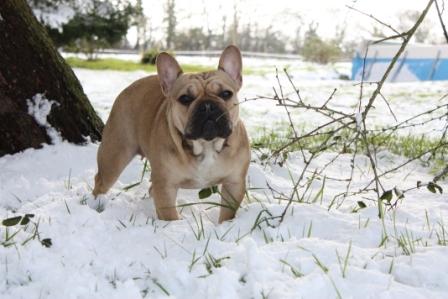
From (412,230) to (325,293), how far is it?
774mm

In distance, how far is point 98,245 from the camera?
2045mm

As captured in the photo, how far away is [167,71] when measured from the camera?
9.45 feet

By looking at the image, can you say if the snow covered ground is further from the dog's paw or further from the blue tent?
the blue tent

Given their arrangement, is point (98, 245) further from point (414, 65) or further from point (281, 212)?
point (414, 65)

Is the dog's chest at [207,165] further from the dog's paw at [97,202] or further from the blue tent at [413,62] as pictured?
the blue tent at [413,62]

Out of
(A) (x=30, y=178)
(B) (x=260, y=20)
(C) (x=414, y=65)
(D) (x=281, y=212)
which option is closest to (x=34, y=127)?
(A) (x=30, y=178)

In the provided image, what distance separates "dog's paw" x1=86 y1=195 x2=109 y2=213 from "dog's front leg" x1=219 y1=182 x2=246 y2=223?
645mm

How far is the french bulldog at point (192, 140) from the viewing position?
8.27ft

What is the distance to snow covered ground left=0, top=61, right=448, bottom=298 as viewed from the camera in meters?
1.67

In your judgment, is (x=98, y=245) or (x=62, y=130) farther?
(x=62, y=130)

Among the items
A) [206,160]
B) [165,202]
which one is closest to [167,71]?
[206,160]

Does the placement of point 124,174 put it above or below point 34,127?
below

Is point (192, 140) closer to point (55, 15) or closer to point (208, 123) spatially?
point (208, 123)

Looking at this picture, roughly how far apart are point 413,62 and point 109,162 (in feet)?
56.1
